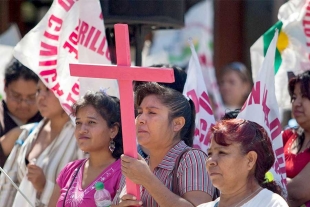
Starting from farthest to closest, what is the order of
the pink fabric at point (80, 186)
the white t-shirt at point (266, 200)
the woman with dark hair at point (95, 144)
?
the woman with dark hair at point (95, 144), the pink fabric at point (80, 186), the white t-shirt at point (266, 200)

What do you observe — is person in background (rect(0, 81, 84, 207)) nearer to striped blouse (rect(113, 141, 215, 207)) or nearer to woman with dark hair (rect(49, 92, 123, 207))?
woman with dark hair (rect(49, 92, 123, 207))

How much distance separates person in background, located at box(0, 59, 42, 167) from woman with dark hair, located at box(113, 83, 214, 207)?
1748 millimetres

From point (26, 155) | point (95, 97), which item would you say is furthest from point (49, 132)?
point (95, 97)

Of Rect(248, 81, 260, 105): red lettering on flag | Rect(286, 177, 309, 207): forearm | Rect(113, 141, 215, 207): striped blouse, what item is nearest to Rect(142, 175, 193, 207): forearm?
Rect(113, 141, 215, 207): striped blouse

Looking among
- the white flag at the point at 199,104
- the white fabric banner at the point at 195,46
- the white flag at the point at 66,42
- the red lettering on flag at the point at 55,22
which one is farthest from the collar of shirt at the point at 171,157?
the white fabric banner at the point at 195,46

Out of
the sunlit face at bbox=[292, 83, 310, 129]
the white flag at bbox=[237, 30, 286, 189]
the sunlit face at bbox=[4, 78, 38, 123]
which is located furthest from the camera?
the sunlit face at bbox=[4, 78, 38, 123]

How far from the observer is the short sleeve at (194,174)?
4.02 meters

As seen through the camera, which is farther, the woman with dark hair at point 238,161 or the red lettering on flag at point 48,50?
the red lettering on flag at point 48,50

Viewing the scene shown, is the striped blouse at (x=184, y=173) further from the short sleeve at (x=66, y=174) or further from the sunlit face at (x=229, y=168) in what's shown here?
the short sleeve at (x=66, y=174)

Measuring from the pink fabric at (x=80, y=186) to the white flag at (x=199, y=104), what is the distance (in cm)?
72

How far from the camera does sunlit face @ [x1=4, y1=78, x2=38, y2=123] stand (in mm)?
5895

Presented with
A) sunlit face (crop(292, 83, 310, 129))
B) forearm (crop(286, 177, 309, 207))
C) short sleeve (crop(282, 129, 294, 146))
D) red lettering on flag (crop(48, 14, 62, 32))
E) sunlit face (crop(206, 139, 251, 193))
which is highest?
red lettering on flag (crop(48, 14, 62, 32))

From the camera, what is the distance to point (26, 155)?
207 inches

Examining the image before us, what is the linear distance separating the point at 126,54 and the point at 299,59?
209 centimetres
